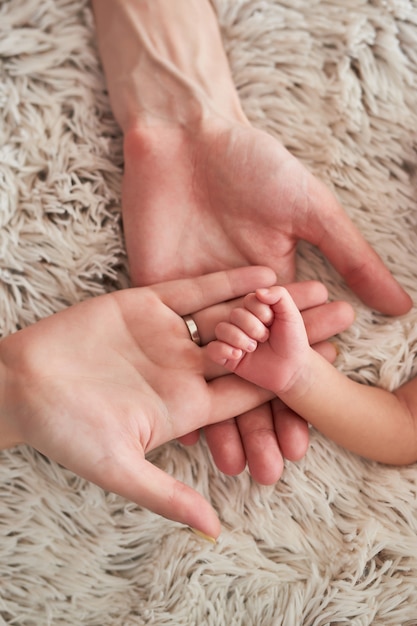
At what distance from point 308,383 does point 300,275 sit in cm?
21

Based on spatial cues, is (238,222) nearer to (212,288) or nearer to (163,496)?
(212,288)

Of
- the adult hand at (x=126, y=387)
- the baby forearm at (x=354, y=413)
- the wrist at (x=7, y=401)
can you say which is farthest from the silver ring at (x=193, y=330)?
the wrist at (x=7, y=401)

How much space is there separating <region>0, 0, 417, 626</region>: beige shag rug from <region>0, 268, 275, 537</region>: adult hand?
0.11 metres

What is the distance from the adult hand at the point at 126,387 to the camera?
0.77 metres

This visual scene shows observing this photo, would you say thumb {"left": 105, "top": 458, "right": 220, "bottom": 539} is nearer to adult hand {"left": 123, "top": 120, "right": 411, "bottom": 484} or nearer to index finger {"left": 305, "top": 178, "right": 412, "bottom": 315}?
adult hand {"left": 123, "top": 120, "right": 411, "bottom": 484}

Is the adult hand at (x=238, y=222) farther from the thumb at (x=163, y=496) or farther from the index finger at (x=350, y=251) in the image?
the thumb at (x=163, y=496)

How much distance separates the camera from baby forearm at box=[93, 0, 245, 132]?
3.40ft

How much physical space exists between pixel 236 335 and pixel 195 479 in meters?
0.28

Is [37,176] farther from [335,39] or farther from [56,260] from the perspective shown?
[335,39]

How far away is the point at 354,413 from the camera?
91 centimetres

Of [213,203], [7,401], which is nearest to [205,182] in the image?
[213,203]

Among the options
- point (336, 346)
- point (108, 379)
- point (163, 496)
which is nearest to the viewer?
point (163, 496)

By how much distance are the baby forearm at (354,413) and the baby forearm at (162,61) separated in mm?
451

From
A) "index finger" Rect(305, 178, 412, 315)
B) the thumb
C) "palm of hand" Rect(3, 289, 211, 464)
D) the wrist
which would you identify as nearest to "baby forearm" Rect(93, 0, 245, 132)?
"index finger" Rect(305, 178, 412, 315)
